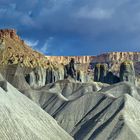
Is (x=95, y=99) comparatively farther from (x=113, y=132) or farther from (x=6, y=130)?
Answer: (x=6, y=130)

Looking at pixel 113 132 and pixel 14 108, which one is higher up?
pixel 14 108

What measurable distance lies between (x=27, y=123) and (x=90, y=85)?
10451cm

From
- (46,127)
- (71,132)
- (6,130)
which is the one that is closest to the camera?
(6,130)

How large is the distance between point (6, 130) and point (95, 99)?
186 ft

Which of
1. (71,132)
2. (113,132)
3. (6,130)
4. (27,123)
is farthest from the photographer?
(71,132)

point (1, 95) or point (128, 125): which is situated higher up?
point (1, 95)

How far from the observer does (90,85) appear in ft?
589

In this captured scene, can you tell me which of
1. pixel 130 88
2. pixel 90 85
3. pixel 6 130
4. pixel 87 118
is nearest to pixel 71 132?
pixel 87 118

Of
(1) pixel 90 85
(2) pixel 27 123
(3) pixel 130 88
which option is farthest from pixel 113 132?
(1) pixel 90 85

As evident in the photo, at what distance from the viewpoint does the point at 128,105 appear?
109 m

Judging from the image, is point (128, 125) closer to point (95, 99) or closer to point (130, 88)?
point (95, 99)

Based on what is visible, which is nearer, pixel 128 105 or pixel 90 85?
pixel 128 105

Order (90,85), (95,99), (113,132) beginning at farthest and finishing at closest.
→ (90,85)
(95,99)
(113,132)

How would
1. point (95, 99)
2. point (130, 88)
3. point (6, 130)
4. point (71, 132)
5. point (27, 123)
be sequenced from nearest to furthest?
1. point (6, 130)
2. point (27, 123)
3. point (71, 132)
4. point (95, 99)
5. point (130, 88)
